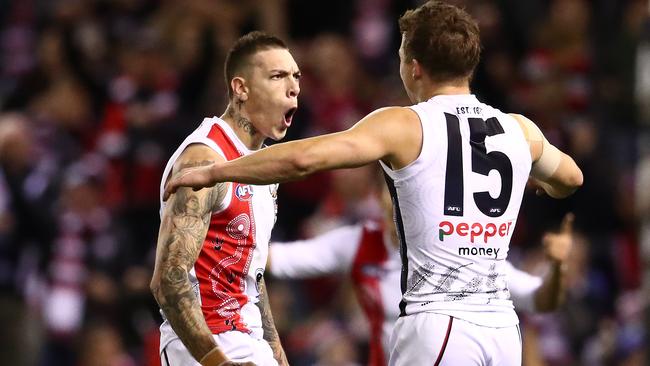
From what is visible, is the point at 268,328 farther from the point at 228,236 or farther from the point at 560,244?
the point at 560,244

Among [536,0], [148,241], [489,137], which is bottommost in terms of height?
[148,241]

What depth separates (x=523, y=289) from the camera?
7191 millimetres

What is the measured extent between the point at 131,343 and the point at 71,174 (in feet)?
6.36

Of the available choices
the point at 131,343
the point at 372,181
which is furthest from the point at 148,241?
the point at 372,181

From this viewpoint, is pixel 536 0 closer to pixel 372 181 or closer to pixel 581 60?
pixel 581 60

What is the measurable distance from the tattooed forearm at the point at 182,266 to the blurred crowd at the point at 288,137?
4145 mm

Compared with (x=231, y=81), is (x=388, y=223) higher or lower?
lower

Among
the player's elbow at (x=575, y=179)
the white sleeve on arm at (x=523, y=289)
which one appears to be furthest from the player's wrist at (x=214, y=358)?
the white sleeve on arm at (x=523, y=289)

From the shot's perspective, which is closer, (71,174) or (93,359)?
(93,359)

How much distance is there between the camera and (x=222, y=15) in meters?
13.5

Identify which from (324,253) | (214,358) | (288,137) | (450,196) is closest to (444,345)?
(450,196)

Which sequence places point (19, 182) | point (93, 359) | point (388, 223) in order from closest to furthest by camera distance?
point (388, 223), point (93, 359), point (19, 182)

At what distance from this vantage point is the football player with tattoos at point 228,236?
5566mm

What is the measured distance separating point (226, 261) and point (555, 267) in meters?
1.84
